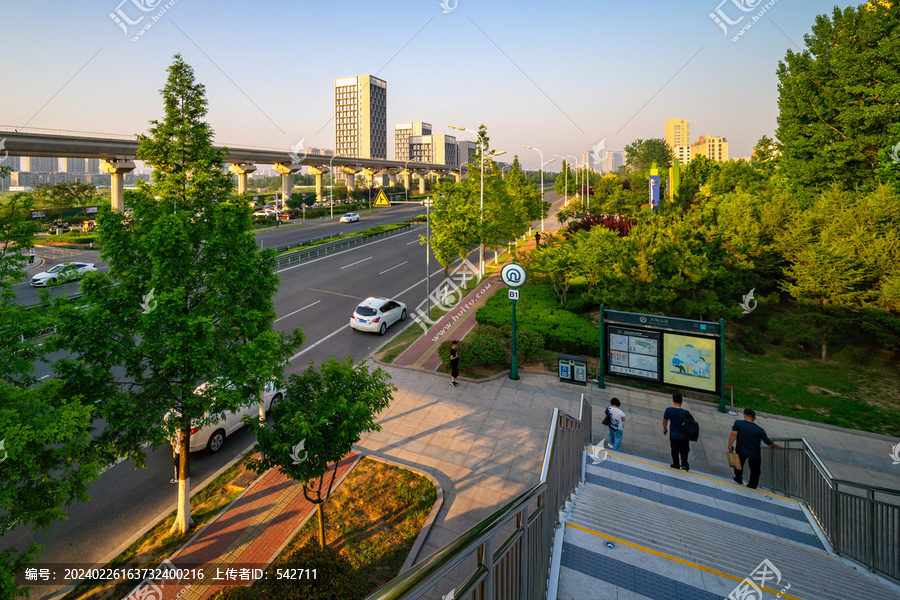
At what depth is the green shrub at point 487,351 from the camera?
1558 centimetres

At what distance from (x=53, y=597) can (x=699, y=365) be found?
1552 centimetres

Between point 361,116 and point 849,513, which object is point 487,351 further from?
point 361,116

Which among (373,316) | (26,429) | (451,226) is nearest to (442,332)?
(373,316)

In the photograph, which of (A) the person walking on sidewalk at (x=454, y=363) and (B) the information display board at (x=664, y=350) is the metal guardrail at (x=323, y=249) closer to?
(A) the person walking on sidewalk at (x=454, y=363)

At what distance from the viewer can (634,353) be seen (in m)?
14.3

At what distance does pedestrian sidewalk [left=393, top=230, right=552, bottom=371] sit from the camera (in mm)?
16984

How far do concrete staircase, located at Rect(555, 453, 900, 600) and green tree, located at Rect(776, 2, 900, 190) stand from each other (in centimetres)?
2586

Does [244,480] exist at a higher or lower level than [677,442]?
lower

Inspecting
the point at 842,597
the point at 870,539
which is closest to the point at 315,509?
the point at 842,597

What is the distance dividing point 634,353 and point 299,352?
12.5 meters

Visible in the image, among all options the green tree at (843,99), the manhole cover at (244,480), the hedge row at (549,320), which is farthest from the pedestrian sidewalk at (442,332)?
the green tree at (843,99)

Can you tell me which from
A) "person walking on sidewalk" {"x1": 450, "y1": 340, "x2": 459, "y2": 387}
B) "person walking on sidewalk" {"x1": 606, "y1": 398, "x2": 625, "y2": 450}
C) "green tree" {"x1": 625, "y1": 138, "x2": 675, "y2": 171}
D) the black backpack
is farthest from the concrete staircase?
"green tree" {"x1": 625, "y1": 138, "x2": 675, "y2": 171}

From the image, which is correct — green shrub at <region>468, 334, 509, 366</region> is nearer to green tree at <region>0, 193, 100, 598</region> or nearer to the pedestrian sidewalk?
the pedestrian sidewalk

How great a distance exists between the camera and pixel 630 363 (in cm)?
1440
